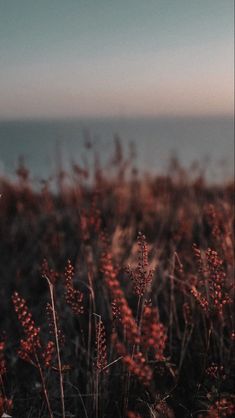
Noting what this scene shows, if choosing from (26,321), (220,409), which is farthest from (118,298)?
(220,409)

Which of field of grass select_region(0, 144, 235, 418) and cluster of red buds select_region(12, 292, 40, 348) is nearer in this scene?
cluster of red buds select_region(12, 292, 40, 348)

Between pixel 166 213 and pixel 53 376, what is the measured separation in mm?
2177

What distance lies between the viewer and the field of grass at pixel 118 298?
1.55 meters

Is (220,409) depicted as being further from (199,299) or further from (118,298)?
(118,298)

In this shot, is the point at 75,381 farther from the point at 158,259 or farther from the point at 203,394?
the point at 158,259

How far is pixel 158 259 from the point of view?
3.35m

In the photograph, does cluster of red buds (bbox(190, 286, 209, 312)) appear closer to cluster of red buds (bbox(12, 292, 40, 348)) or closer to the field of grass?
the field of grass

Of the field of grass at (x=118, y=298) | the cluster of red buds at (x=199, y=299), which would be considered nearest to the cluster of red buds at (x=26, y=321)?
the field of grass at (x=118, y=298)

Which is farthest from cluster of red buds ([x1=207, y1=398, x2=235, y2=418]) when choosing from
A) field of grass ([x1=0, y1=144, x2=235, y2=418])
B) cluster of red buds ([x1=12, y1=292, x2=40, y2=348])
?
cluster of red buds ([x1=12, y1=292, x2=40, y2=348])

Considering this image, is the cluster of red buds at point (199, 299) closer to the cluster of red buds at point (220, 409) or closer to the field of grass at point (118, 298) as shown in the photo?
the field of grass at point (118, 298)

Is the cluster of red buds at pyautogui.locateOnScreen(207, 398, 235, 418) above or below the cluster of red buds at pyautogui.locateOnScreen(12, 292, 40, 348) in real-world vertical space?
below

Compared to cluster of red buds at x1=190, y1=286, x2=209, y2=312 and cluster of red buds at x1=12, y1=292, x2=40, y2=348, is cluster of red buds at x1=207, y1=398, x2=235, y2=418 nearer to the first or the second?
cluster of red buds at x1=190, y1=286, x2=209, y2=312

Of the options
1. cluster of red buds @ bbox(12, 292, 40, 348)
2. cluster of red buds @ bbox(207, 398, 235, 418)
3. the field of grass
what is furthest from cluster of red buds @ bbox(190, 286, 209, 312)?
cluster of red buds @ bbox(12, 292, 40, 348)

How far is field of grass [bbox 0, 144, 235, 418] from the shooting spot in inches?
61.0
